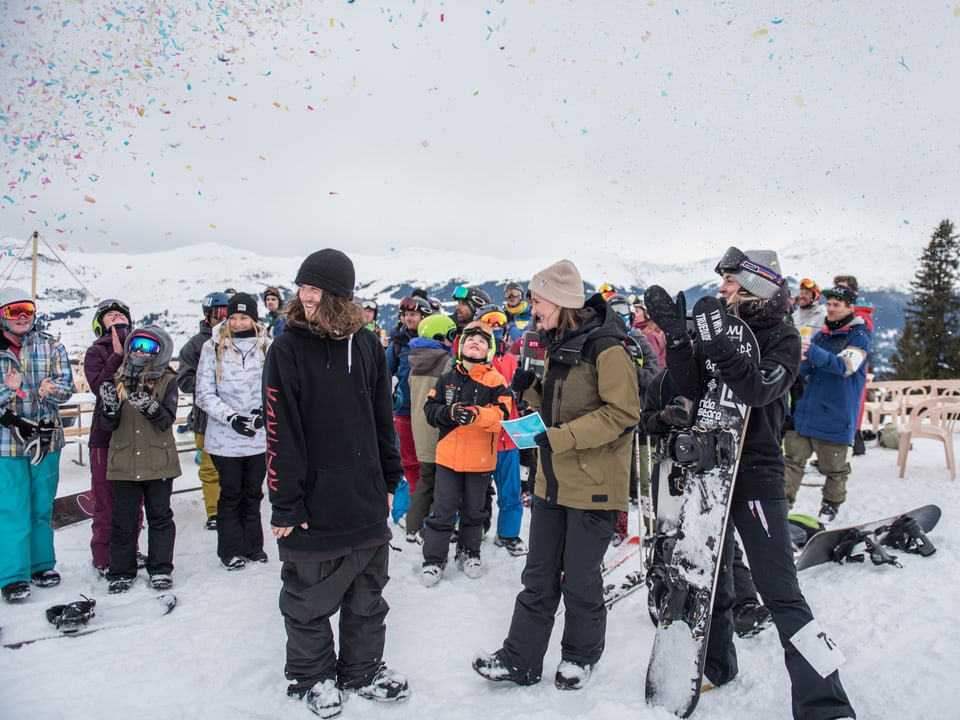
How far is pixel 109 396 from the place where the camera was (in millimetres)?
3893

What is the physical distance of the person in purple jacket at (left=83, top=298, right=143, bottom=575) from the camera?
13.4 ft

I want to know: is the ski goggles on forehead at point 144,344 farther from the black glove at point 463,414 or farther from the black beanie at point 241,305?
the black glove at point 463,414

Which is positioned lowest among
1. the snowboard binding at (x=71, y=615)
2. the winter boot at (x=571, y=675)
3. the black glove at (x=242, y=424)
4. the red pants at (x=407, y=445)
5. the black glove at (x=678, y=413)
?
the snowboard binding at (x=71, y=615)

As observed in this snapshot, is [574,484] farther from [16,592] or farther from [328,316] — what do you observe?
[16,592]

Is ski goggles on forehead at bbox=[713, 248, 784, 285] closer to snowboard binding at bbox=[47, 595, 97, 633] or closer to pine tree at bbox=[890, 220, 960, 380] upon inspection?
snowboard binding at bbox=[47, 595, 97, 633]

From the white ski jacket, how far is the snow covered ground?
39.3 inches

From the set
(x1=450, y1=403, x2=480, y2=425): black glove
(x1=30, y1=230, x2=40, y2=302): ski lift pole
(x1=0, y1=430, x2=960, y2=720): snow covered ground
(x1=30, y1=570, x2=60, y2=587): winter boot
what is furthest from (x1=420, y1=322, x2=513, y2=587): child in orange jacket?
(x1=30, y1=230, x2=40, y2=302): ski lift pole

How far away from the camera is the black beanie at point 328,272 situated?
2.61 metres

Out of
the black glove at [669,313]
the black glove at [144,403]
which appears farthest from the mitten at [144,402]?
the black glove at [669,313]

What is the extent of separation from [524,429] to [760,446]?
1.16 m

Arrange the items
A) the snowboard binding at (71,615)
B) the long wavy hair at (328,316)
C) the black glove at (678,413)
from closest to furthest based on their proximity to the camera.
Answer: the long wavy hair at (328,316)
the black glove at (678,413)
the snowboard binding at (71,615)

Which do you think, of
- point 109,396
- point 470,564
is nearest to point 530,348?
point 470,564

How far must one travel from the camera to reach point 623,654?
3023 millimetres

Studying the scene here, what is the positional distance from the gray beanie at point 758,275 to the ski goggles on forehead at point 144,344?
3.83 meters
